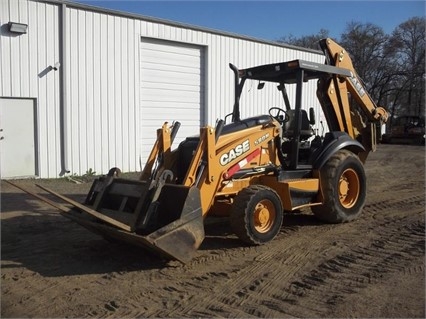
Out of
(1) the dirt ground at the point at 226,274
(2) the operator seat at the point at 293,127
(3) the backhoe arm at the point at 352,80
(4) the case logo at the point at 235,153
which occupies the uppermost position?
(3) the backhoe arm at the point at 352,80

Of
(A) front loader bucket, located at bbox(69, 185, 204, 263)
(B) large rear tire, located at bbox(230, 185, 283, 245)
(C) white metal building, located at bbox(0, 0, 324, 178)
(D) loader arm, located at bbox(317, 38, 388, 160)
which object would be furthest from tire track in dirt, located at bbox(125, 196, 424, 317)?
(C) white metal building, located at bbox(0, 0, 324, 178)

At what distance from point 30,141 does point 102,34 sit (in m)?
3.61

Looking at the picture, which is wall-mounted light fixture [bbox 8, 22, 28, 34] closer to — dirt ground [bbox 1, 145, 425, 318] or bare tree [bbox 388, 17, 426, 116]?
dirt ground [bbox 1, 145, 425, 318]

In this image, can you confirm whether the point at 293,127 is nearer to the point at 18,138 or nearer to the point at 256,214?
the point at 256,214

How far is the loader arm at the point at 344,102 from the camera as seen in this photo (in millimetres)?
7949

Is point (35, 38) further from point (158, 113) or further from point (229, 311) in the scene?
point (229, 311)

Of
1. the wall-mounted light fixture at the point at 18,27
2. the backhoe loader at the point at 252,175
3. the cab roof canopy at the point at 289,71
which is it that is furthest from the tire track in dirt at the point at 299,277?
the wall-mounted light fixture at the point at 18,27

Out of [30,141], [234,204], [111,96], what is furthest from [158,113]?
[234,204]

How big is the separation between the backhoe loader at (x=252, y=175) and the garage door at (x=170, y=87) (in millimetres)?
7419

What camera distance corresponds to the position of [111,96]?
45.1 feet

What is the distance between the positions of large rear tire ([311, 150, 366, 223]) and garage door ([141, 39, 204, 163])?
8145mm

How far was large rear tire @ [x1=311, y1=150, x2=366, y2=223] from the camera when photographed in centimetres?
733

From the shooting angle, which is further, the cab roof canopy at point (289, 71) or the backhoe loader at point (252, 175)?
the cab roof canopy at point (289, 71)

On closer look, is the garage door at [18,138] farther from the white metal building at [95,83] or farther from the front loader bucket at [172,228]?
the front loader bucket at [172,228]
